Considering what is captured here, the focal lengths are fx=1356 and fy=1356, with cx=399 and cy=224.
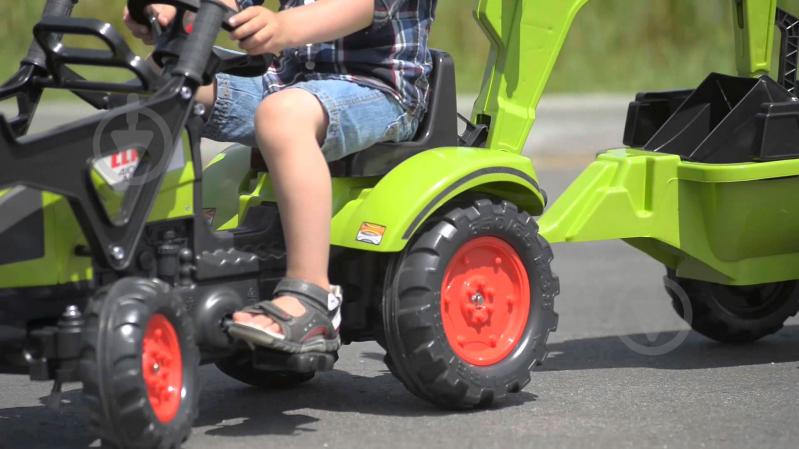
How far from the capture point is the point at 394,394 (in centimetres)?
454

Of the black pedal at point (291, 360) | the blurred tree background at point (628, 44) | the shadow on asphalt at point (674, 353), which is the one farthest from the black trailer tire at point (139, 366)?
the blurred tree background at point (628, 44)

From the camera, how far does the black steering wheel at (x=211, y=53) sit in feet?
12.2

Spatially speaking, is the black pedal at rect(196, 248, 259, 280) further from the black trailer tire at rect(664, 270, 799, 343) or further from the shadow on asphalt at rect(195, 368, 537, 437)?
the black trailer tire at rect(664, 270, 799, 343)

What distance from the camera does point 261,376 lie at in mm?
4582

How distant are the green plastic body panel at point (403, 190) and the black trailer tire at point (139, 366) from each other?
2.26 feet

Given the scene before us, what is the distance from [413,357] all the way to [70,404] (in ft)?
3.96

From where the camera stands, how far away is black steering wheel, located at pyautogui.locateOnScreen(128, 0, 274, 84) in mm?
3713

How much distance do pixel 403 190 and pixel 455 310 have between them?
44cm

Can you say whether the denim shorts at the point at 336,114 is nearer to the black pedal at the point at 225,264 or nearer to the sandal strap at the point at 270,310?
the black pedal at the point at 225,264

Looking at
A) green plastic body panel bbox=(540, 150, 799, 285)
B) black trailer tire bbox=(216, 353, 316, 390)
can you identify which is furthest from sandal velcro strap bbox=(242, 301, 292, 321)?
green plastic body panel bbox=(540, 150, 799, 285)

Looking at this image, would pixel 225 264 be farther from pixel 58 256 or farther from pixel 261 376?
pixel 261 376

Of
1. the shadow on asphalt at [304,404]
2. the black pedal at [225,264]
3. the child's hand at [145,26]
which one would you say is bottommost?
the shadow on asphalt at [304,404]

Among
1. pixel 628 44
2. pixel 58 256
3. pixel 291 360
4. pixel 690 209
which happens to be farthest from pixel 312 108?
pixel 628 44

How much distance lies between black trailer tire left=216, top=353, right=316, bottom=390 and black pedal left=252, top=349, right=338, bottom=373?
632 millimetres
